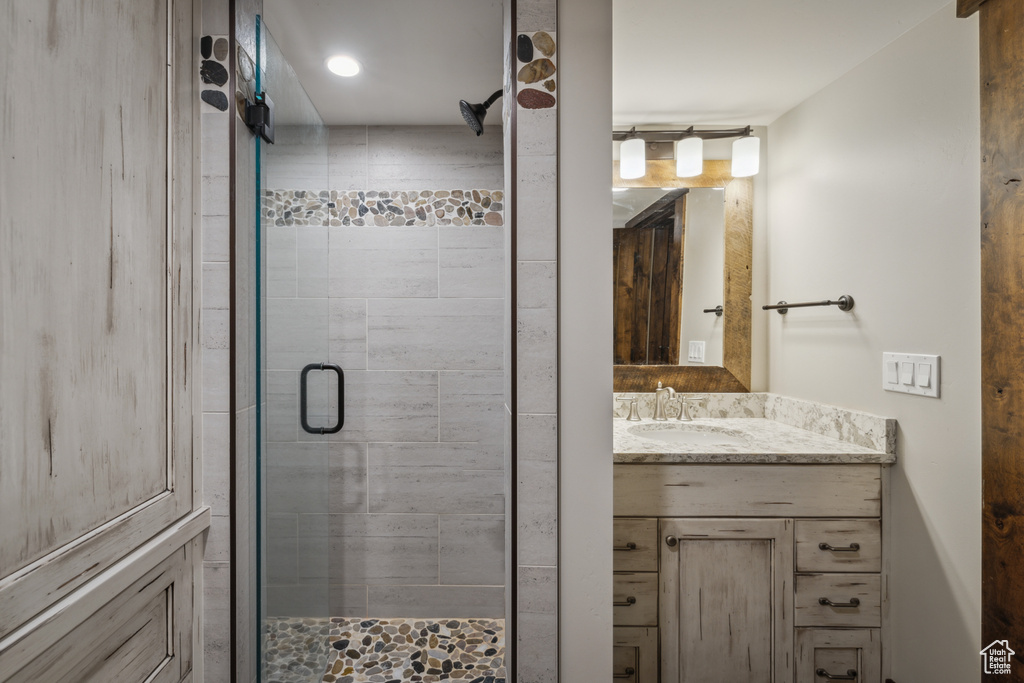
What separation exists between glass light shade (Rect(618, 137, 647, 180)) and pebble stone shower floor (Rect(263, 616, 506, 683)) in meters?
2.00

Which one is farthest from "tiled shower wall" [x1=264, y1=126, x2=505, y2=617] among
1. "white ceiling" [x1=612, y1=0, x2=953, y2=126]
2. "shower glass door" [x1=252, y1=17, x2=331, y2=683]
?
"white ceiling" [x1=612, y1=0, x2=953, y2=126]

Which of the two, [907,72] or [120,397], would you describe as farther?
[907,72]

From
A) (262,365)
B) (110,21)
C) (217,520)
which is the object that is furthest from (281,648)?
(110,21)

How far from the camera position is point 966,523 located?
4.52 feet

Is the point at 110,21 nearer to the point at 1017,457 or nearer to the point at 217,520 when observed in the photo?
the point at 217,520

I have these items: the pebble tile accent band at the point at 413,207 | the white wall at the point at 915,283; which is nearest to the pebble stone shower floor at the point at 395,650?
the white wall at the point at 915,283

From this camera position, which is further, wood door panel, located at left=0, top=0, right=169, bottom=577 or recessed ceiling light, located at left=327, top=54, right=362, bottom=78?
recessed ceiling light, located at left=327, top=54, right=362, bottom=78

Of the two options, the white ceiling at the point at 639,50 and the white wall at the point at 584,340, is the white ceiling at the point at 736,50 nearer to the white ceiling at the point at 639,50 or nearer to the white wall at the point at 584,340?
the white ceiling at the point at 639,50

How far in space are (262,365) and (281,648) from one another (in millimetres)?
789

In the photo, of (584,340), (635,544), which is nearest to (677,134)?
(584,340)

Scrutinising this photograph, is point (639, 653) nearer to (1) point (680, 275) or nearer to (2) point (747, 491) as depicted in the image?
(2) point (747, 491)

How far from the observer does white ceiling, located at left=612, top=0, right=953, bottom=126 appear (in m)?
1.48

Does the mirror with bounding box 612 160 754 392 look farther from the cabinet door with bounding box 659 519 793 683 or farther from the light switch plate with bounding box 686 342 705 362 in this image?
the cabinet door with bounding box 659 519 793 683

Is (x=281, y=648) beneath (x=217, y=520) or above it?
beneath
